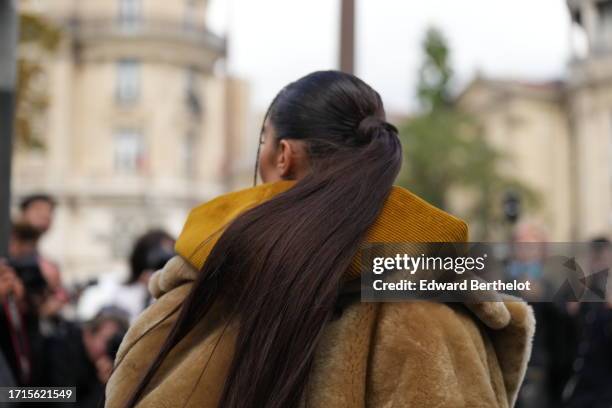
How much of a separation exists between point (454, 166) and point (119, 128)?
1531 cm

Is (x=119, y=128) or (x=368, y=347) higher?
(x=368, y=347)

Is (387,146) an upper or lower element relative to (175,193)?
upper

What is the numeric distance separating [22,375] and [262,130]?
2.56 meters

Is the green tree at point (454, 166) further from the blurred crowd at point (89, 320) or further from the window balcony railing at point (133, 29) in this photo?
the blurred crowd at point (89, 320)

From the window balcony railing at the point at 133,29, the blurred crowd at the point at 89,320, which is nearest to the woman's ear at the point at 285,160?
the blurred crowd at the point at 89,320

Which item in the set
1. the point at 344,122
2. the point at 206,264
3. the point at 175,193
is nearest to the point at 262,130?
the point at 344,122

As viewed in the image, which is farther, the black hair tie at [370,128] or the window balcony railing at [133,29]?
the window balcony railing at [133,29]

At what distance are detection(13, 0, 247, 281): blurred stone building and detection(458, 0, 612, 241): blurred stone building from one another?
44.9ft

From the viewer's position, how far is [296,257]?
6.08 ft

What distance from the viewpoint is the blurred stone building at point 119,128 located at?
133 ft

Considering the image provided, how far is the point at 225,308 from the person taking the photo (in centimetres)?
191

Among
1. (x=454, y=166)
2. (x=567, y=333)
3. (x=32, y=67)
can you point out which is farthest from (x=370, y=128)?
(x=454, y=166)

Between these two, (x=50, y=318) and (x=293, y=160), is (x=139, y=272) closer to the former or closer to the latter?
(x=50, y=318)

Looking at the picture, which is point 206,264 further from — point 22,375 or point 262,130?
point 22,375
